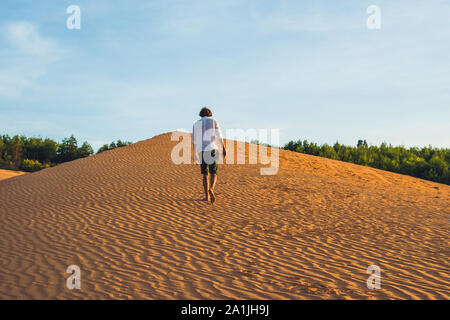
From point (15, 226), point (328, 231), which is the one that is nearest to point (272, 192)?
point (328, 231)

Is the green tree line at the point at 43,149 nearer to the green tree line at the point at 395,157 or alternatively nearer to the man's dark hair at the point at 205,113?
the green tree line at the point at 395,157

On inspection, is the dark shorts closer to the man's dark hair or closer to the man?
the man

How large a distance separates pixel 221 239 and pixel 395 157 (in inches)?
841

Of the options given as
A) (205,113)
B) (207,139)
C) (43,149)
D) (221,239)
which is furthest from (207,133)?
(43,149)

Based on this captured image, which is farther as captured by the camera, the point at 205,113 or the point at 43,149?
the point at 43,149

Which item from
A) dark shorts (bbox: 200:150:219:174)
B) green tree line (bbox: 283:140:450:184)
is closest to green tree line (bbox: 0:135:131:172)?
green tree line (bbox: 283:140:450:184)

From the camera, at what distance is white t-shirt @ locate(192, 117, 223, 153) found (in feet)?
29.3

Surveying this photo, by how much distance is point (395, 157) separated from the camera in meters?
25.1

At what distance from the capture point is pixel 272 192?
12.1 m

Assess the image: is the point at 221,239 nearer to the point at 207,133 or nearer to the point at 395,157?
the point at 207,133

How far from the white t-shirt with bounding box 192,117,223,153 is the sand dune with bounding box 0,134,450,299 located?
1691 mm

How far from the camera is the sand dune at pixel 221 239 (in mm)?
4770
